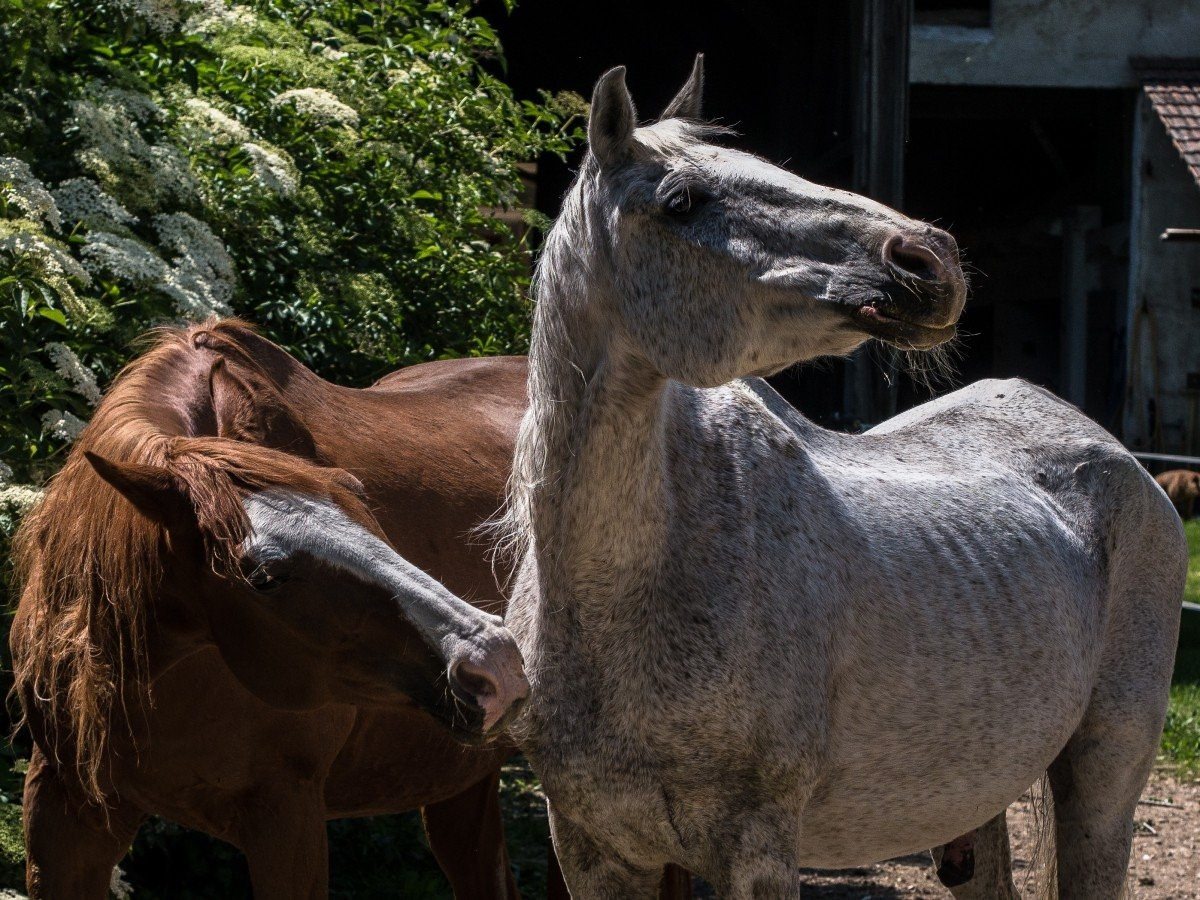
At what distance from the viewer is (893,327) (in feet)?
6.59

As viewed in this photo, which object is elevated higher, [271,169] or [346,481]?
[271,169]

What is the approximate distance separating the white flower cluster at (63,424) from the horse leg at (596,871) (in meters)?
1.44

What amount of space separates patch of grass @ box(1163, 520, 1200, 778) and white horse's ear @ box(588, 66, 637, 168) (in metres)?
3.70

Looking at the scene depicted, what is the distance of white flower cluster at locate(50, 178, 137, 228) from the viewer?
11.5ft

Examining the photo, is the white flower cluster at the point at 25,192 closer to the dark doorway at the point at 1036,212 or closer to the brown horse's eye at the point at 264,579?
the brown horse's eye at the point at 264,579

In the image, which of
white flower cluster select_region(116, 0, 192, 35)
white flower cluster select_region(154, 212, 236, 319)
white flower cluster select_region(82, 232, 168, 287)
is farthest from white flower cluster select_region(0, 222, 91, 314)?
white flower cluster select_region(116, 0, 192, 35)

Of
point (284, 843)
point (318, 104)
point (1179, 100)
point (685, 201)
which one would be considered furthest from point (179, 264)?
point (1179, 100)

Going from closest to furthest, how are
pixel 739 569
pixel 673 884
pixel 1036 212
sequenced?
pixel 739 569 < pixel 673 884 < pixel 1036 212

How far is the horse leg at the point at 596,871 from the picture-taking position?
2426 millimetres

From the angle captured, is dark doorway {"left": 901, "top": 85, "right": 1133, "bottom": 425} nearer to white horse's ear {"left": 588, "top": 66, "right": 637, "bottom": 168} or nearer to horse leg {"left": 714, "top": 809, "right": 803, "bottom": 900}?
white horse's ear {"left": 588, "top": 66, "right": 637, "bottom": 168}

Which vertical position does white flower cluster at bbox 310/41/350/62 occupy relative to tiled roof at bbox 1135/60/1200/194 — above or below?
above

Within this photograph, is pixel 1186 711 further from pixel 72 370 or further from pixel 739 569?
pixel 72 370

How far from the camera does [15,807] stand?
10.6 feet

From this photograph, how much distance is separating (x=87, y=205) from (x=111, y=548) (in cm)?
148
